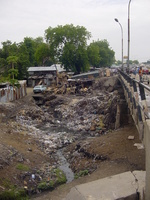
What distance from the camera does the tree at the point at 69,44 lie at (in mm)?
44938

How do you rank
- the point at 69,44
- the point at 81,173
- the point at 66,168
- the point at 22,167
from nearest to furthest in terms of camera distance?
the point at 81,173
the point at 22,167
the point at 66,168
the point at 69,44

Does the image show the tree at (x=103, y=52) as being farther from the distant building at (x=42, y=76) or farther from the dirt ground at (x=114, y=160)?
the dirt ground at (x=114, y=160)

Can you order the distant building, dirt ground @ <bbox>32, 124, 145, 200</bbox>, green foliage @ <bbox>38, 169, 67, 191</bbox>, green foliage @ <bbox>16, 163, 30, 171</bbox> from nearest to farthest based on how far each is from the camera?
dirt ground @ <bbox>32, 124, 145, 200</bbox> < green foliage @ <bbox>38, 169, 67, 191</bbox> < green foliage @ <bbox>16, 163, 30, 171</bbox> < the distant building

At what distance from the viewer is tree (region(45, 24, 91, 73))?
4494 cm

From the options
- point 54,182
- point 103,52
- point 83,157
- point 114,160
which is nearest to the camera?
point 54,182

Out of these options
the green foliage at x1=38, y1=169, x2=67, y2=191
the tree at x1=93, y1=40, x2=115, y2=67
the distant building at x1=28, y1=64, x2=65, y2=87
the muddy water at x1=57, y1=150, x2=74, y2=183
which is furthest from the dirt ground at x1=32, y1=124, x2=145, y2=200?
the tree at x1=93, y1=40, x2=115, y2=67

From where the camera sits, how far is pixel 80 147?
38.8ft

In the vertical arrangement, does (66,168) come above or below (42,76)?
below

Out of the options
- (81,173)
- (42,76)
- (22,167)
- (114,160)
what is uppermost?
(42,76)

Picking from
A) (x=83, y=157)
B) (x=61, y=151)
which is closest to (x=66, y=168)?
(x=83, y=157)

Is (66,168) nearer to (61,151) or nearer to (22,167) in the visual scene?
(22,167)

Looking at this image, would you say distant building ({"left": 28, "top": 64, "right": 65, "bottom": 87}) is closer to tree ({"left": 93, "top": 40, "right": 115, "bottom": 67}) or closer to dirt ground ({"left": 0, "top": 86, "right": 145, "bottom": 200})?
tree ({"left": 93, "top": 40, "right": 115, "bottom": 67})

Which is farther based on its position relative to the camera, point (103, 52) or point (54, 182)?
point (103, 52)

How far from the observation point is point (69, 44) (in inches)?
1775
